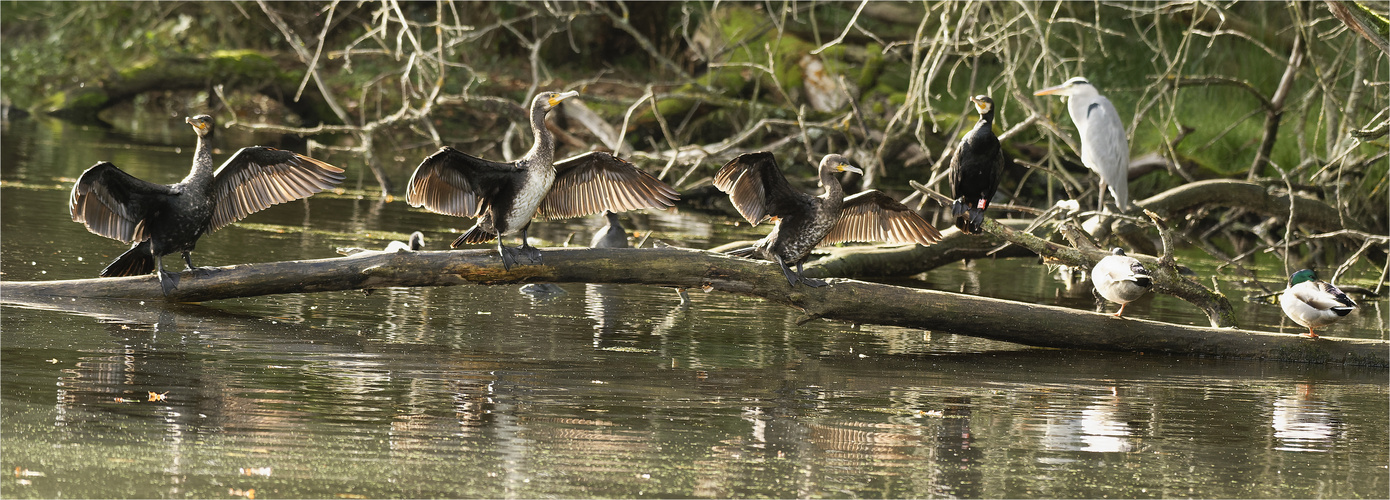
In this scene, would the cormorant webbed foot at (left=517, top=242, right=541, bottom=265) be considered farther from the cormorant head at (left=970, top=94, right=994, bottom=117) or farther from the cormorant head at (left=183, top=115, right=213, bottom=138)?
the cormorant head at (left=970, top=94, right=994, bottom=117)

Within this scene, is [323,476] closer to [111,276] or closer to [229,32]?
[111,276]

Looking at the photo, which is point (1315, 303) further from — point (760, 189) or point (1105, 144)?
point (760, 189)

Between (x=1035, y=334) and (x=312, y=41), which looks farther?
(x=312, y=41)

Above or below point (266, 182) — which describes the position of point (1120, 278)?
below

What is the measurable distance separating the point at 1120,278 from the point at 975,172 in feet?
2.85

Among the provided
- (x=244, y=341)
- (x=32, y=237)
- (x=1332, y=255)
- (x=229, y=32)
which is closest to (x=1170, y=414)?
(x=244, y=341)

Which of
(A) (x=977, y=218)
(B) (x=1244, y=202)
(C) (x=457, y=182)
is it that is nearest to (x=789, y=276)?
(A) (x=977, y=218)

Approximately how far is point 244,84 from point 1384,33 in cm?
1692

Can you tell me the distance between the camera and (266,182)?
6215 millimetres

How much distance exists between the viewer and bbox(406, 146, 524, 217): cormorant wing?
5.55m

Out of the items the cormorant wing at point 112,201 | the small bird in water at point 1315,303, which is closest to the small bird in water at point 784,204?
the small bird in water at point 1315,303

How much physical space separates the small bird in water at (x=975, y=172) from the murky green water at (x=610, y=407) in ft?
2.25

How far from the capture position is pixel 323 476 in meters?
3.49

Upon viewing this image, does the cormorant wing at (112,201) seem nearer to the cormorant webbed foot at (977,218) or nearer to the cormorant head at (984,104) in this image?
the cormorant webbed foot at (977,218)
